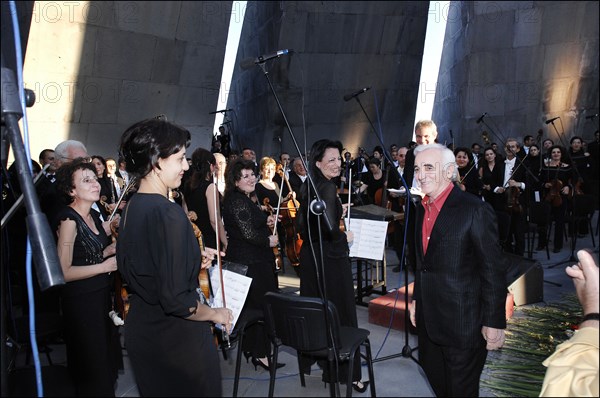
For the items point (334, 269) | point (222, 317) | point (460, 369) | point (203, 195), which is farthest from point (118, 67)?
point (460, 369)

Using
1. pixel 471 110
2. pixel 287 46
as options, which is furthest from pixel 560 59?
pixel 287 46

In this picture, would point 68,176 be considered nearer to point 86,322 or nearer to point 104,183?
point 86,322

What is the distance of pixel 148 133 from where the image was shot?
1941mm

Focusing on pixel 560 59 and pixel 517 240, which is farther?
pixel 560 59

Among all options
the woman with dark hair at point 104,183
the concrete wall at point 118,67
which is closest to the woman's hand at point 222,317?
the woman with dark hair at point 104,183

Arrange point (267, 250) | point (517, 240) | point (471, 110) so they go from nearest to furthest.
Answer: point (267, 250)
point (517, 240)
point (471, 110)

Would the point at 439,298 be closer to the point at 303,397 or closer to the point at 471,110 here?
the point at 303,397

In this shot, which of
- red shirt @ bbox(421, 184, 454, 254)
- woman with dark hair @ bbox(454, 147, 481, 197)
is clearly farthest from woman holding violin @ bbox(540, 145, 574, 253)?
red shirt @ bbox(421, 184, 454, 254)

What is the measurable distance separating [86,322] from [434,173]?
216cm

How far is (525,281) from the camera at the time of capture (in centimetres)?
511

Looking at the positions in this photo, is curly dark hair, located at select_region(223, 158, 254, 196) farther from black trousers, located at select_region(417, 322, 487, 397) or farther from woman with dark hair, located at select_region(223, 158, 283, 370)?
black trousers, located at select_region(417, 322, 487, 397)

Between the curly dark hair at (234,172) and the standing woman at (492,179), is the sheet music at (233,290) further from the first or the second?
the standing woman at (492,179)

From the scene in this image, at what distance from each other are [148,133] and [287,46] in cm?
1139

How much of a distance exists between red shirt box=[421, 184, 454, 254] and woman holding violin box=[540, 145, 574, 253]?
566cm
